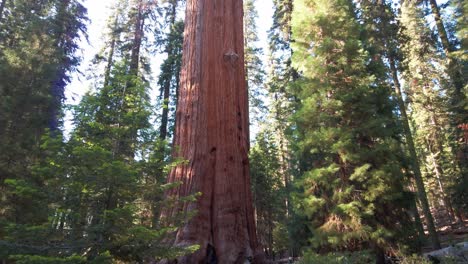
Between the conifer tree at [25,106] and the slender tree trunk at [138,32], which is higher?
the slender tree trunk at [138,32]

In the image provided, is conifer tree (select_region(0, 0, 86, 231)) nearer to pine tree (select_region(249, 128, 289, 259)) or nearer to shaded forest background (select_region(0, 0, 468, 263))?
shaded forest background (select_region(0, 0, 468, 263))

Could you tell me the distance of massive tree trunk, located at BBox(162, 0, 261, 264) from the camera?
15.4ft

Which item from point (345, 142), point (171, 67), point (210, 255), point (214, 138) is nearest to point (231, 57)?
point (214, 138)

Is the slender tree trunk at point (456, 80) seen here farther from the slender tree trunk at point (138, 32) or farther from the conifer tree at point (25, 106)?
the slender tree trunk at point (138, 32)

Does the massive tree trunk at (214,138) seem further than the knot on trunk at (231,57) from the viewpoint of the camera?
No

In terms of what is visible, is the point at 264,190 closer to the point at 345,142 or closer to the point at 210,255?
the point at 345,142

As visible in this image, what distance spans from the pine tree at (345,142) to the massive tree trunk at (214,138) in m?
3.60

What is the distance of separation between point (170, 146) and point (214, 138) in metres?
0.86

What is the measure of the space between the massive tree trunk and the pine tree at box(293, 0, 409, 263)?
11.8 feet

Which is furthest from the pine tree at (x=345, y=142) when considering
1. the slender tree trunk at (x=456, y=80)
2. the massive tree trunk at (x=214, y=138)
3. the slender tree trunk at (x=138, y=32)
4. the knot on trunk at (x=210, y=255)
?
the slender tree trunk at (x=138, y=32)

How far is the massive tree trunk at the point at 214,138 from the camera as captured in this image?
470 cm

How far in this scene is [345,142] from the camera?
8.30m

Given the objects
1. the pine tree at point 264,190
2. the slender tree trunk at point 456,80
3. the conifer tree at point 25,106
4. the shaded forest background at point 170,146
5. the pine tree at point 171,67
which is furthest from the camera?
the pine tree at point 171,67

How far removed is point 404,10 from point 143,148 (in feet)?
92.5
